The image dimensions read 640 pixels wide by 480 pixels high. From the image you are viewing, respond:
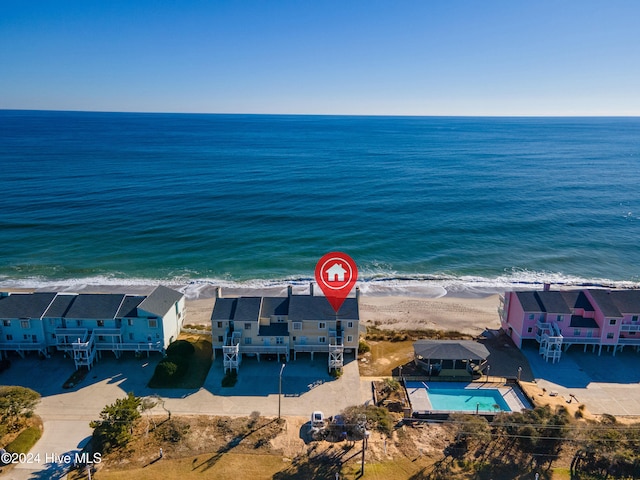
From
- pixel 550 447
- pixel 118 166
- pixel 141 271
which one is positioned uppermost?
pixel 118 166

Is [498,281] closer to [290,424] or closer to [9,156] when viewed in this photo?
[290,424]

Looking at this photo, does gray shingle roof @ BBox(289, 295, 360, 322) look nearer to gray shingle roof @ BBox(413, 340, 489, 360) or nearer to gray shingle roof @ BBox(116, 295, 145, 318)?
gray shingle roof @ BBox(413, 340, 489, 360)

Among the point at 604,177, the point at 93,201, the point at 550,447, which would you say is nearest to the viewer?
the point at 550,447

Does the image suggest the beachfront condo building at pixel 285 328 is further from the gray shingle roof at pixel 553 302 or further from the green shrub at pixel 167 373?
the gray shingle roof at pixel 553 302

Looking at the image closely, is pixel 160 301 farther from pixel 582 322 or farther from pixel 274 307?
pixel 582 322

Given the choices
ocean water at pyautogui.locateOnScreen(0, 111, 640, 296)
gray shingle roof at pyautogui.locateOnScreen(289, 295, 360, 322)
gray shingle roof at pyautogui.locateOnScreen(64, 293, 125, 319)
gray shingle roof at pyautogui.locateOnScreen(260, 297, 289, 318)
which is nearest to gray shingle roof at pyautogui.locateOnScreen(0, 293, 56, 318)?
gray shingle roof at pyautogui.locateOnScreen(64, 293, 125, 319)

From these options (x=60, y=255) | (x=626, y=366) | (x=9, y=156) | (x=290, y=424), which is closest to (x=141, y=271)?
(x=60, y=255)
